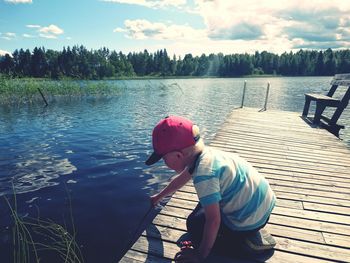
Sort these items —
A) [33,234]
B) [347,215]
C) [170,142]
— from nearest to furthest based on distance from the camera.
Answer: [170,142] < [347,215] < [33,234]

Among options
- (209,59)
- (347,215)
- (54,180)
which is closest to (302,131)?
(347,215)

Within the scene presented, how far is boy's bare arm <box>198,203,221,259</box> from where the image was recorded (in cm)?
243

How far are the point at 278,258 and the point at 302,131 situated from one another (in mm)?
8693

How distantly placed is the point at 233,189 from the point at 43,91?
31825mm

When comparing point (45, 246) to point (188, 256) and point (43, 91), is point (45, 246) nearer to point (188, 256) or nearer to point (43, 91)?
point (188, 256)

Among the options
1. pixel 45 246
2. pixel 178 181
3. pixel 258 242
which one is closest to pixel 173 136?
pixel 178 181

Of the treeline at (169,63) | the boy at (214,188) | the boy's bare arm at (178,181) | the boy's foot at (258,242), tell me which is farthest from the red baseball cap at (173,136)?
the treeline at (169,63)

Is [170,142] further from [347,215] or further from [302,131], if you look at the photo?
[302,131]

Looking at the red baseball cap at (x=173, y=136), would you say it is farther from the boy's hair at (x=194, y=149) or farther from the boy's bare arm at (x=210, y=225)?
the boy's bare arm at (x=210, y=225)

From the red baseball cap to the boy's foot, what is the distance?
55.5 inches

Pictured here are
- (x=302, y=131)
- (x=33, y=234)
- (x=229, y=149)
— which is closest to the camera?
(x=33, y=234)

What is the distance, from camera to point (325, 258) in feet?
10.4

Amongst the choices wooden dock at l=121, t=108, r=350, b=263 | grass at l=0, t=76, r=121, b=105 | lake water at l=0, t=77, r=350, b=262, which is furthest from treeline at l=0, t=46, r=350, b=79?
wooden dock at l=121, t=108, r=350, b=263

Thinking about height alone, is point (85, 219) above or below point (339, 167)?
below
